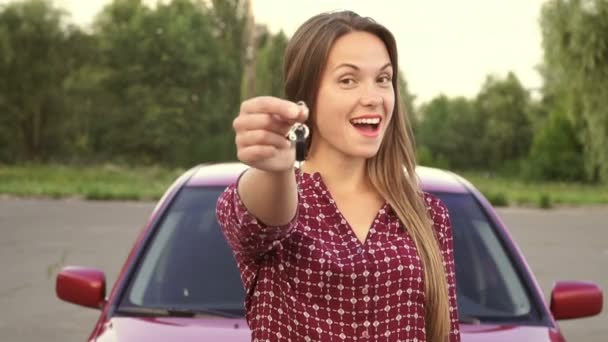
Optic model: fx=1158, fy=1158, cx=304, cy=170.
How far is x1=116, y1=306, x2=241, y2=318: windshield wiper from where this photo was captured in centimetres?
359

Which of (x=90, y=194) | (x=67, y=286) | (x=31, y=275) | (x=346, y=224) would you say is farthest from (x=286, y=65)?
(x=90, y=194)

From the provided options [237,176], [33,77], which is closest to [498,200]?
[237,176]

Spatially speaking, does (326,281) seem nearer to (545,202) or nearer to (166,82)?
(545,202)

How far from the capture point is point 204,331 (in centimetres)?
340

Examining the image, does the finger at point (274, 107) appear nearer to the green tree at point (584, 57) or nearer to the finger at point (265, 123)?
the finger at point (265, 123)

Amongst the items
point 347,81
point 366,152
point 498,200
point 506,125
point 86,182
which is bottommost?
point 86,182

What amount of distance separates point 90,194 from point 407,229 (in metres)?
28.6

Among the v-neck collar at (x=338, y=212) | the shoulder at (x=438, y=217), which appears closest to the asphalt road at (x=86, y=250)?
the shoulder at (x=438, y=217)

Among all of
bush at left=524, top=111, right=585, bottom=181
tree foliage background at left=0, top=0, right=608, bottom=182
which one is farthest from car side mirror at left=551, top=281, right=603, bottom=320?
bush at left=524, top=111, right=585, bottom=181

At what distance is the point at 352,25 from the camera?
2.04 m

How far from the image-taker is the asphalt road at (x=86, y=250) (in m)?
10.1

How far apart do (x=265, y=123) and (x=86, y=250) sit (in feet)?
50.7

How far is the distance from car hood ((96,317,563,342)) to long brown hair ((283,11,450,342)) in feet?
4.29

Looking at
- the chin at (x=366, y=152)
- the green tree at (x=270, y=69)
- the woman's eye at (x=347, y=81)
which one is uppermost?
the green tree at (x=270, y=69)
